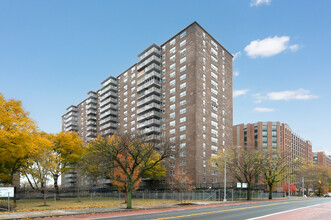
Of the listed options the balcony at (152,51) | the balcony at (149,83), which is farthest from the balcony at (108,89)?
the balcony at (152,51)

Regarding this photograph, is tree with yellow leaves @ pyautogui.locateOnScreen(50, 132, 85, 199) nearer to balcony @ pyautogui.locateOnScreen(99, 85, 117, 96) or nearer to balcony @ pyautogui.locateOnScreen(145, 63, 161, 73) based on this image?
balcony @ pyautogui.locateOnScreen(145, 63, 161, 73)

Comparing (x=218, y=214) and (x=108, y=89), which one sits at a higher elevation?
(x=108, y=89)

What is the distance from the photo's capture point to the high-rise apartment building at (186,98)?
261 feet

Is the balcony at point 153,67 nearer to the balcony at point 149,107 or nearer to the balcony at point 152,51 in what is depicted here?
the balcony at point 152,51

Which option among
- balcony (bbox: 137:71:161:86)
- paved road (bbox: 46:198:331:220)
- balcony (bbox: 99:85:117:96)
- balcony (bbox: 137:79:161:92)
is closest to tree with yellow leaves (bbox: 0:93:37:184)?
paved road (bbox: 46:198:331:220)

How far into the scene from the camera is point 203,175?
7794 centimetres

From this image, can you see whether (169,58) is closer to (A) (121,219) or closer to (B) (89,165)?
(B) (89,165)

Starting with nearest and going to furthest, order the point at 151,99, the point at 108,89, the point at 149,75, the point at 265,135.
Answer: the point at 151,99, the point at 149,75, the point at 108,89, the point at 265,135

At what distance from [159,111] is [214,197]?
44193 mm

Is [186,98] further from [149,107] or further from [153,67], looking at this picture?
[153,67]

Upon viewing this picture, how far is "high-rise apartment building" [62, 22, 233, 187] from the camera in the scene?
79500 mm

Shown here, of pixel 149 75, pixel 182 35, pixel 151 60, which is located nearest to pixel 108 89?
pixel 149 75

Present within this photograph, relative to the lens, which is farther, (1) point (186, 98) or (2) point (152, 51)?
(2) point (152, 51)

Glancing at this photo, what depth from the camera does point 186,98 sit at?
82.4m
